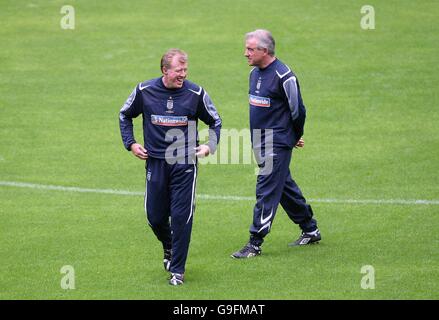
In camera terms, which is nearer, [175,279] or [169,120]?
[169,120]

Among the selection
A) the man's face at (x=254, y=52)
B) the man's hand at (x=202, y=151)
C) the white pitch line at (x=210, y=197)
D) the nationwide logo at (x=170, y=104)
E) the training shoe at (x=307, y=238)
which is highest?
the man's face at (x=254, y=52)

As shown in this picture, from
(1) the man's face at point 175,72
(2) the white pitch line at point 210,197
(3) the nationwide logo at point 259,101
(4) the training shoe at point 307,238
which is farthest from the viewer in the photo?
(2) the white pitch line at point 210,197

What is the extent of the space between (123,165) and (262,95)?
196 inches

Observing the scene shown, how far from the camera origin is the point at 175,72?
1006 centimetres

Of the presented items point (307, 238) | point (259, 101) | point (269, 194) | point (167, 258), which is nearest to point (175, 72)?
point (259, 101)

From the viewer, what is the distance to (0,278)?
34.9ft

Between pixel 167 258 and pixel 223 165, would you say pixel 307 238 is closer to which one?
pixel 167 258

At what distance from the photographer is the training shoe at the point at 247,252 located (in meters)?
11.4

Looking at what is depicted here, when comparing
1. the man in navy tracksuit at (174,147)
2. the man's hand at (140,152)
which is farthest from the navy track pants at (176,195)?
the man's hand at (140,152)

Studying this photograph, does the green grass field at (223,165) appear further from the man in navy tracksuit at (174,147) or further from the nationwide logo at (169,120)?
the nationwide logo at (169,120)

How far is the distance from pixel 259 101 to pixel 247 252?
67.5 inches

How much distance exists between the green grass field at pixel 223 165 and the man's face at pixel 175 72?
6.86 feet

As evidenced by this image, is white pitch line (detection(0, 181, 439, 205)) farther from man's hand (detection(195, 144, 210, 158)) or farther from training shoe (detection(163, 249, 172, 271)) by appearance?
man's hand (detection(195, 144, 210, 158))

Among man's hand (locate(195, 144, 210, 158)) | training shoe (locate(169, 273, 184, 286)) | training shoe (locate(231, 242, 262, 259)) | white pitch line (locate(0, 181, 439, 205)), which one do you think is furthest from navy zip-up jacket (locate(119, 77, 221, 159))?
white pitch line (locate(0, 181, 439, 205))
